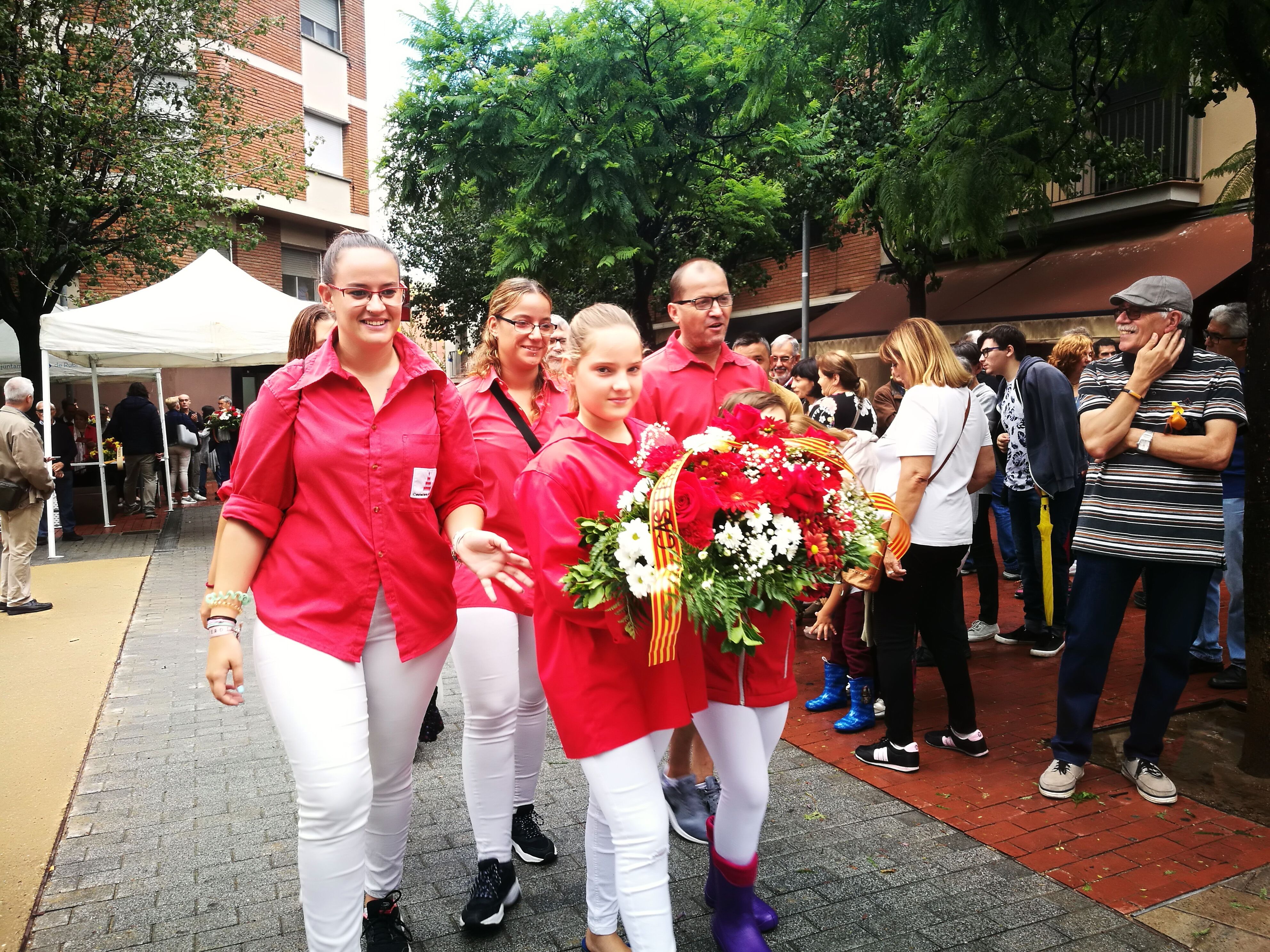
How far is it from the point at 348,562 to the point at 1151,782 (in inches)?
144

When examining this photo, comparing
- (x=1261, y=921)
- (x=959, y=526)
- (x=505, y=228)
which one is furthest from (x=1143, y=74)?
(x=505, y=228)

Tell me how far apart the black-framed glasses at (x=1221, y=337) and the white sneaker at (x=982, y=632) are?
2.60 metres

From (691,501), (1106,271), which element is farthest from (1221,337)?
(1106,271)

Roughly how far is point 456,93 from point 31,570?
30.6 feet

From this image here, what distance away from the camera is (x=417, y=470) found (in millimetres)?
2867

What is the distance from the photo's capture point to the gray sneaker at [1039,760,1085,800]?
424 cm

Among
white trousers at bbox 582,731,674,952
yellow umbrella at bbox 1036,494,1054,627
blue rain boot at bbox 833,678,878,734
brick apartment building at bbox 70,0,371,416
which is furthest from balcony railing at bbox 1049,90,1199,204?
brick apartment building at bbox 70,0,371,416

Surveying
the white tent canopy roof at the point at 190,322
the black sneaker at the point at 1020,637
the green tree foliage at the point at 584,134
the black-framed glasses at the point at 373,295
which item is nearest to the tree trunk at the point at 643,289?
the green tree foliage at the point at 584,134

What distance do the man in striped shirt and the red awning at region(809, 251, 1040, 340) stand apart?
11.3 metres

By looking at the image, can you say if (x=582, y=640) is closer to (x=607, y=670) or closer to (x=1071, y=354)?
(x=607, y=670)

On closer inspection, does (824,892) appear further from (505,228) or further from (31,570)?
(505,228)

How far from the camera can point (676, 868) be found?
3701 mm

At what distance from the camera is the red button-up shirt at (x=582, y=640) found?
8.55 ft

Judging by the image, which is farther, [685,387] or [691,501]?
[685,387]
